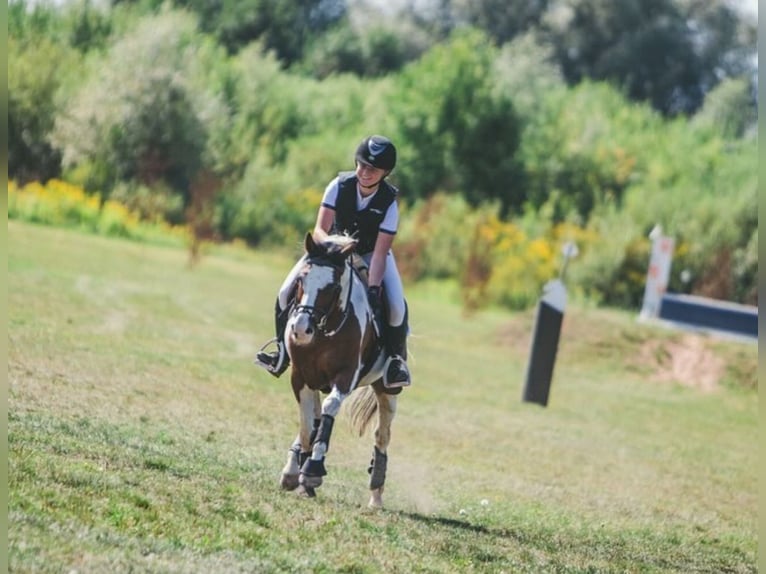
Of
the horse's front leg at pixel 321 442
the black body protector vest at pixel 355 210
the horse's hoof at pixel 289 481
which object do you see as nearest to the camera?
the horse's front leg at pixel 321 442

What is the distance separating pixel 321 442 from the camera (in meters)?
11.0

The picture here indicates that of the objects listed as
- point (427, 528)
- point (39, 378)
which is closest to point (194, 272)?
point (39, 378)

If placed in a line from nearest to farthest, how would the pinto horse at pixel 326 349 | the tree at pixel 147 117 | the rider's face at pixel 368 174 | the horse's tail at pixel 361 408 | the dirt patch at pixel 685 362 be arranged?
1. the pinto horse at pixel 326 349
2. the rider's face at pixel 368 174
3. the horse's tail at pixel 361 408
4. the dirt patch at pixel 685 362
5. the tree at pixel 147 117

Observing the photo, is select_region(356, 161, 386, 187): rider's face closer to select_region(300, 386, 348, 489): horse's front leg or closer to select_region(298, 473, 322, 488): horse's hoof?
select_region(300, 386, 348, 489): horse's front leg

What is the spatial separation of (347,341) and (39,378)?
581 cm

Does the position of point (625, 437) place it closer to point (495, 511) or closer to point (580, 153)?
point (495, 511)

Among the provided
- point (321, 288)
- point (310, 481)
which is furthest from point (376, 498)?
point (321, 288)

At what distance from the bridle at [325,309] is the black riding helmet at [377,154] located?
2.60 ft

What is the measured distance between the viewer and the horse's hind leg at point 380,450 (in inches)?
472

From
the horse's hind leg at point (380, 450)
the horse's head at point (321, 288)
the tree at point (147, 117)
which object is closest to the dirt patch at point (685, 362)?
the horse's hind leg at point (380, 450)

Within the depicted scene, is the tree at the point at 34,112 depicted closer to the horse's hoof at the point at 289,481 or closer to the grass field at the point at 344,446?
the grass field at the point at 344,446

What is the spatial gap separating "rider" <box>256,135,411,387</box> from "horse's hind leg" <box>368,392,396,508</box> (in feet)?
3.62

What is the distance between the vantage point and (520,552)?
10.7 metres

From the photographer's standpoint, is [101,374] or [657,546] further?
[101,374]
